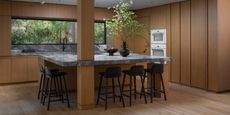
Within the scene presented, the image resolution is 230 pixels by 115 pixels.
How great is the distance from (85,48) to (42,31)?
396 cm

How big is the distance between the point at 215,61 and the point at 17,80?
5.41m

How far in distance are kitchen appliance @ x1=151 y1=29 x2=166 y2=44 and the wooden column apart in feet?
11.9

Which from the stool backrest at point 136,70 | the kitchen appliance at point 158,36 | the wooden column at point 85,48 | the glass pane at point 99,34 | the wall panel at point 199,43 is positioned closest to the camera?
the wooden column at point 85,48

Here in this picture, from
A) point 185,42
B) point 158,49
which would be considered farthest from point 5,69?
point 185,42

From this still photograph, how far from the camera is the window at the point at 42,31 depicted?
800cm

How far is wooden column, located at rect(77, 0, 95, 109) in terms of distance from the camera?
15.8 ft

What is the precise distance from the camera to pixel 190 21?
6.98 metres

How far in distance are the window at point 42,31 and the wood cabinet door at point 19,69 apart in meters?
0.71

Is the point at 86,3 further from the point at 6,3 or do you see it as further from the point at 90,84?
the point at 6,3

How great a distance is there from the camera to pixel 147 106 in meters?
5.12

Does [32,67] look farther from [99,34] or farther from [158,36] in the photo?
[158,36]

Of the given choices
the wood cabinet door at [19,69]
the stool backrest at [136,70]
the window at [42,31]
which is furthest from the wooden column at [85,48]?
the window at [42,31]

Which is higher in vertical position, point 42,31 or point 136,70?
point 42,31

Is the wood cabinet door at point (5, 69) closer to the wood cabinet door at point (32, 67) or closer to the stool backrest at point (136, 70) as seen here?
the wood cabinet door at point (32, 67)
